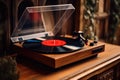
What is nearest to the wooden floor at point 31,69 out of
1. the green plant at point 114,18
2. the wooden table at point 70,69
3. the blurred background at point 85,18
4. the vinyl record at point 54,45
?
the wooden table at point 70,69

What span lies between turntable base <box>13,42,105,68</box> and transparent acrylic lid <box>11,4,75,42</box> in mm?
111

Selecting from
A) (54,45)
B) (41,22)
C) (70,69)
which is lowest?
(70,69)

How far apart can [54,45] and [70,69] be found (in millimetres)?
204

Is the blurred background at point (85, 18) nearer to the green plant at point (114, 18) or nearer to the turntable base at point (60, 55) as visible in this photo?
the green plant at point (114, 18)

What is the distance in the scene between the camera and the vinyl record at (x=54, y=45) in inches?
57.6

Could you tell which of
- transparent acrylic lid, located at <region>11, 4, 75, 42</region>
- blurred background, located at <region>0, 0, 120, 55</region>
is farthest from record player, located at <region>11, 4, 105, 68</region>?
blurred background, located at <region>0, 0, 120, 55</region>

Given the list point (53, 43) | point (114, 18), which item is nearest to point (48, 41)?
point (53, 43)

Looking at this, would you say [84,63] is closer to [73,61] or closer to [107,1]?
[73,61]

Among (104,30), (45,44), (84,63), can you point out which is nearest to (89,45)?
(84,63)

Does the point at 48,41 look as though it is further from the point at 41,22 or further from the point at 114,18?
the point at 114,18

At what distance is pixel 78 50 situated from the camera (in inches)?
59.5

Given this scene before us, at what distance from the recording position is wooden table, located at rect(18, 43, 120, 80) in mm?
1349

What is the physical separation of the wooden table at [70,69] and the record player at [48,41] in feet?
0.18

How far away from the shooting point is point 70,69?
146 cm
